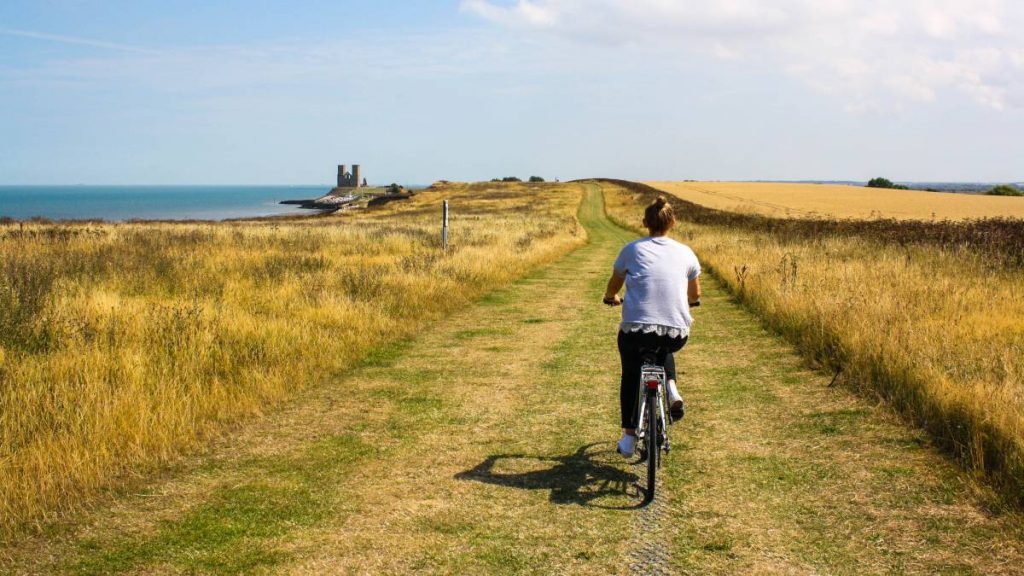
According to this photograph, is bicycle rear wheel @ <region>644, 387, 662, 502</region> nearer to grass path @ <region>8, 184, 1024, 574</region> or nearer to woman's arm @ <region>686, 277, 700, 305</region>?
grass path @ <region>8, 184, 1024, 574</region>

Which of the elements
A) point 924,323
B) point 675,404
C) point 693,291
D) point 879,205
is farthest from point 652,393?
point 879,205

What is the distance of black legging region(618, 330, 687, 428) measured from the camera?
18.0 feet

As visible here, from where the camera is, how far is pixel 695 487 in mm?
5645

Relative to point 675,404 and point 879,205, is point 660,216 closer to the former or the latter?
point 675,404

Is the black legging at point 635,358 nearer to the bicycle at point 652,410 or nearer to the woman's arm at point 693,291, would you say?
the bicycle at point 652,410

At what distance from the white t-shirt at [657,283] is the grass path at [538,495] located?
Result: 1.28 meters

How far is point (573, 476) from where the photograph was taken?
5.89 meters

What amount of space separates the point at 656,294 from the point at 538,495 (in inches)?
66.1

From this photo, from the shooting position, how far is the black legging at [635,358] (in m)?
5.50

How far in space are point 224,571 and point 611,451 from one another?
334 cm

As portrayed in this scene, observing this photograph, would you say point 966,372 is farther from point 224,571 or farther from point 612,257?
point 612,257

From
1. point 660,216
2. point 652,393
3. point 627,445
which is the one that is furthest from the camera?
point 627,445

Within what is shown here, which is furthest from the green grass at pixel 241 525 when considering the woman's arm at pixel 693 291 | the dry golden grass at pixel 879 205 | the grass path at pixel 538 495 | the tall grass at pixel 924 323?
the dry golden grass at pixel 879 205

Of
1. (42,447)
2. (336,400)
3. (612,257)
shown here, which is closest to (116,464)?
(42,447)
